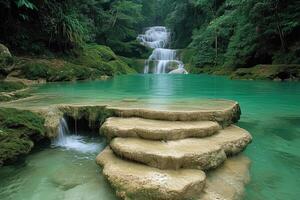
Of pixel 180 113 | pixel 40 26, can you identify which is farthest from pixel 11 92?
pixel 40 26

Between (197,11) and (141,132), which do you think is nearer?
(141,132)

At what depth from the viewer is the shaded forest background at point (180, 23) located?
14523mm

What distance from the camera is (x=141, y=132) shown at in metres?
3.98

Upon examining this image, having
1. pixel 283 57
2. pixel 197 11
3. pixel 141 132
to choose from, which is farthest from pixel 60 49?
pixel 197 11

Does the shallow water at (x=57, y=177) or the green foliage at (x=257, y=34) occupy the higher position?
the green foliage at (x=257, y=34)

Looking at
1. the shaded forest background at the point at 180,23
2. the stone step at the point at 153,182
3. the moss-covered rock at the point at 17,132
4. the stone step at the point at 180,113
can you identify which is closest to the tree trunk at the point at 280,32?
the shaded forest background at the point at 180,23

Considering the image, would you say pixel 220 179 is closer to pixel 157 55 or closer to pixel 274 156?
pixel 274 156

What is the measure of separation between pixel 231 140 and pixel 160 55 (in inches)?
1189

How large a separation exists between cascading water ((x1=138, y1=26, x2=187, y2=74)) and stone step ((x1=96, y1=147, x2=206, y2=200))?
85.9 feet

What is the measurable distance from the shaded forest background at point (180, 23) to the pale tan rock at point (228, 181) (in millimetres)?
9107

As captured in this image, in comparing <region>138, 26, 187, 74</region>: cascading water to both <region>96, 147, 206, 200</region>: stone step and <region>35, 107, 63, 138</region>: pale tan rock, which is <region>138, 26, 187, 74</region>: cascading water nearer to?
<region>35, 107, 63, 138</region>: pale tan rock

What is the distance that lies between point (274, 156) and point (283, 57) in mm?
15778

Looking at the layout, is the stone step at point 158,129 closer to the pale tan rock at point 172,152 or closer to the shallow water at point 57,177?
the pale tan rock at point 172,152

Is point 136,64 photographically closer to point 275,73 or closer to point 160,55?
point 160,55
